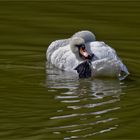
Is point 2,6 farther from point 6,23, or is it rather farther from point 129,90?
point 129,90

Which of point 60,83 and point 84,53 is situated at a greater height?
point 84,53

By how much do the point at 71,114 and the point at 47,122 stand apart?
0.37 meters

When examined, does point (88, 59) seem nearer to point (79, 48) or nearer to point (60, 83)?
point (79, 48)

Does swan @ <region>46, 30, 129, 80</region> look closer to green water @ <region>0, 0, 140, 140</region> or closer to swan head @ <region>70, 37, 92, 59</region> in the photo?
swan head @ <region>70, 37, 92, 59</region>

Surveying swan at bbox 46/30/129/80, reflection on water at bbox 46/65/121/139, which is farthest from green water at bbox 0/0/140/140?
swan at bbox 46/30/129/80

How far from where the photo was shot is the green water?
287 inches

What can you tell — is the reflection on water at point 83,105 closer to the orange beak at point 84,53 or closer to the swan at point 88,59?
the swan at point 88,59

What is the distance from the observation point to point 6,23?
43.0 feet

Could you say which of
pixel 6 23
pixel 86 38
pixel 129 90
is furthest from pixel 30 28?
pixel 129 90

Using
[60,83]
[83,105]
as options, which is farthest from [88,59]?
[83,105]

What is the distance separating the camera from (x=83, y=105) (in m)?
8.11

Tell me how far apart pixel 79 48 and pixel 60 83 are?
69cm

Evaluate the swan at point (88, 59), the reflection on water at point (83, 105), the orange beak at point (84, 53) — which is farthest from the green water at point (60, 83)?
the orange beak at point (84, 53)

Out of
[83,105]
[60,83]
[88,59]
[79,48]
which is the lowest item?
[83,105]
